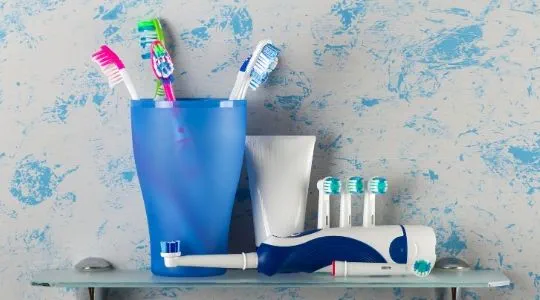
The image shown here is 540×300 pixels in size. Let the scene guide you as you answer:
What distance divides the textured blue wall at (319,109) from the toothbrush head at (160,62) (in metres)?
0.07

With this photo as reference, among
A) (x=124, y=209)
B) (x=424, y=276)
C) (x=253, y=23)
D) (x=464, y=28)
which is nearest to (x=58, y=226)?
(x=124, y=209)

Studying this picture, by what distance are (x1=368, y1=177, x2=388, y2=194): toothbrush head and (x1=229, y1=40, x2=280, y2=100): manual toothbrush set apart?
18cm

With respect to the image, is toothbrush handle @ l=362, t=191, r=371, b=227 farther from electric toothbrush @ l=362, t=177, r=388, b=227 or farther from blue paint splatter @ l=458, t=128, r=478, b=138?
blue paint splatter @ l=458, t=128, r=478, b=138

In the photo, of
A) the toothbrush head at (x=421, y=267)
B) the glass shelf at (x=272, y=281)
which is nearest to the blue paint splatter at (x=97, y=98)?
the glass shelf at (x=272, y=281)

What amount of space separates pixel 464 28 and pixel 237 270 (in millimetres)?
401

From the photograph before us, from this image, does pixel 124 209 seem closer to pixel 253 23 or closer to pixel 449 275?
pixel 253 23

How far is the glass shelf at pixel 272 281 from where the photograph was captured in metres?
1.05

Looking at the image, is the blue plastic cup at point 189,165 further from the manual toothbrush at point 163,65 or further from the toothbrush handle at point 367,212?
the toothbrush handle at point 367,212

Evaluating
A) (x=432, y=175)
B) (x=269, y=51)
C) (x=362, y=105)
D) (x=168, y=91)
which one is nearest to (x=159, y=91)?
(x=168, y=91)

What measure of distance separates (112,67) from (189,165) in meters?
0.15

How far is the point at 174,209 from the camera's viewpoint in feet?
3.49

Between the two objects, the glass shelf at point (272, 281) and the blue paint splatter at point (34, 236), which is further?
the blue paint splatter at point (34, 236)

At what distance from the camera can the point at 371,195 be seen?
1.11 meters

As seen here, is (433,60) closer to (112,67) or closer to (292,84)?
(292,84)
